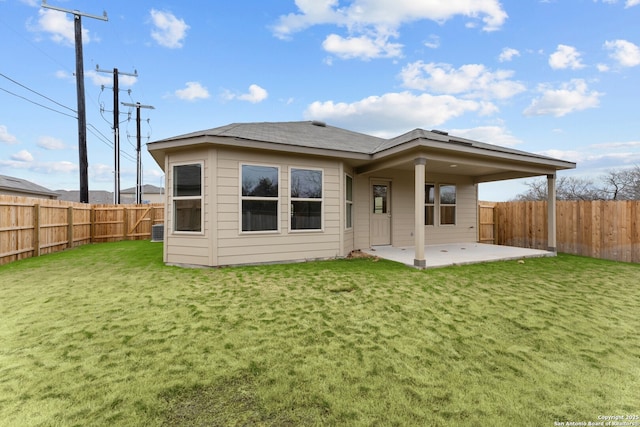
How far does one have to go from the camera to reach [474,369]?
7.49 ft

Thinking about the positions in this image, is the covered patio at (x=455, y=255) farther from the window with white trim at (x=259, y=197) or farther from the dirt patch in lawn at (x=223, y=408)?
the dirt patch in lawn at (x=223, y=408)

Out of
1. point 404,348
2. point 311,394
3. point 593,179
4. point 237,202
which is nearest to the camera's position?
point 311,394

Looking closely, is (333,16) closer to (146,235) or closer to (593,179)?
(146,235)

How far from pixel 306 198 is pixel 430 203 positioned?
5.02m

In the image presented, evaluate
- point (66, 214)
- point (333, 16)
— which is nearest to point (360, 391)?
point (333, 16)

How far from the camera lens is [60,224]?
921 cm

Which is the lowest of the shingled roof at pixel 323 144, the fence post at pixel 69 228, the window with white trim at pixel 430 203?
the fence post at pixel 69 228

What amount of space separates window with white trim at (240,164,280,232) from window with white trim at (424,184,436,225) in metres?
5.60

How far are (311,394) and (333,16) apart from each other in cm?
1076

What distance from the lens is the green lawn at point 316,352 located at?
1788 millimetres

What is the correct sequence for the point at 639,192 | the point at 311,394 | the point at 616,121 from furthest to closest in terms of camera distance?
1. the point at 639,192
2. the point at 616,121
3. the point at 311,394

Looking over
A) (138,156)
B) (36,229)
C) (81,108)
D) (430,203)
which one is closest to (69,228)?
(36,229)

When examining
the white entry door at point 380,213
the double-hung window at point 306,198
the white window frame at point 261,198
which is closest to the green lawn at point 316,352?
the white window frame at point 261,198

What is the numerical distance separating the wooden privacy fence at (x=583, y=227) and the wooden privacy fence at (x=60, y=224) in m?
15.3
